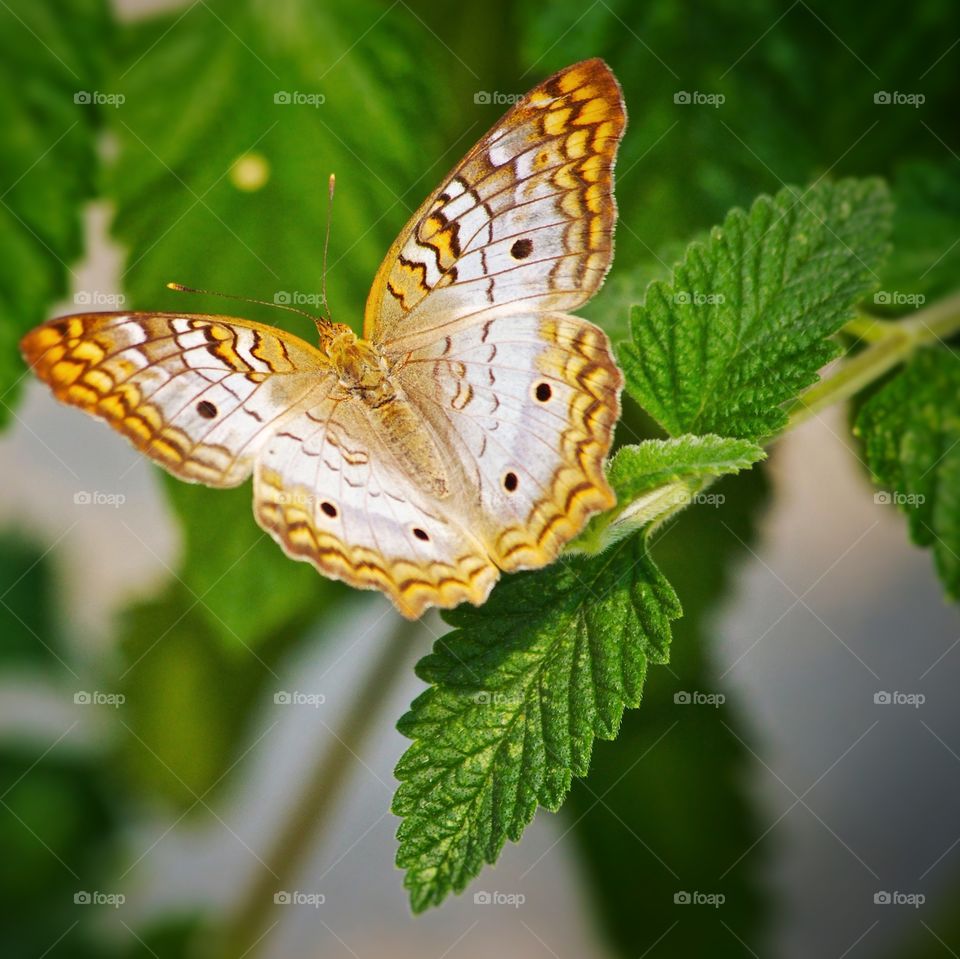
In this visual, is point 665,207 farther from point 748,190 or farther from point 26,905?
point 26,905

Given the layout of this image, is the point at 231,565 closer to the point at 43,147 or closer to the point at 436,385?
the point at 436,385

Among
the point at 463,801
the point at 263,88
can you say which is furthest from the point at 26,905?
the point at 263,88

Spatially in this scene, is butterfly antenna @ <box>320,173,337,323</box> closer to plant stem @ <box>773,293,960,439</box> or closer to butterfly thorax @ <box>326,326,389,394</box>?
butterfly thorax @ <box>326,326,389,394</box>
